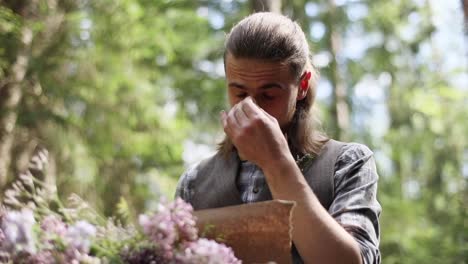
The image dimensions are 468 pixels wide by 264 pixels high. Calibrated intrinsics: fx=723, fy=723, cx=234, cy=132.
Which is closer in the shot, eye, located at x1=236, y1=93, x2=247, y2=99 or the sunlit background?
eye, located at x1=236, y1=93, x2=247, y2=99

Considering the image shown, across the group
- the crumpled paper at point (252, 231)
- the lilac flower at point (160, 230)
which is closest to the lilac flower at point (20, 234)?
the lilac flower at point (160, 230)

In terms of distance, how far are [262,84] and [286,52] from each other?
17 cm

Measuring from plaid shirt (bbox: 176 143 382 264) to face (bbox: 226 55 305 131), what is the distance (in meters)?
0.25

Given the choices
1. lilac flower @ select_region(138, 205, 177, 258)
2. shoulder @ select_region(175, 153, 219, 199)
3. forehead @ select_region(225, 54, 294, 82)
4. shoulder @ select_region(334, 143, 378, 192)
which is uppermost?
forehead @ select_region(225, 54, 294, 82)

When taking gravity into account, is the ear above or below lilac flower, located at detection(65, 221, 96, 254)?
above

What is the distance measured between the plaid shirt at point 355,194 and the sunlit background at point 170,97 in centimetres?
311

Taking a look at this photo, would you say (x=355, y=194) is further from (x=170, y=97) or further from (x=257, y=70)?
(x=170, y=97)

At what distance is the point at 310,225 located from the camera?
68.6 inches

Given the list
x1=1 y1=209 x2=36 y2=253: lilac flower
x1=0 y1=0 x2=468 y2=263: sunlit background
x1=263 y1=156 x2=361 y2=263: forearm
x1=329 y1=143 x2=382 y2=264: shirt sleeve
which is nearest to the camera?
x1=1 y1=209 x2=36 y2=253: lilac flower

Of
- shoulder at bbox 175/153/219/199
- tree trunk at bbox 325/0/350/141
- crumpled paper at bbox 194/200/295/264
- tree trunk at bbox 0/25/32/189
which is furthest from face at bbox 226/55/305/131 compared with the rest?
tree trunk at bbox 325/0/350/141

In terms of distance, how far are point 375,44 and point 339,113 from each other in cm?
194

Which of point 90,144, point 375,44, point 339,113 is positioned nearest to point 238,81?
point 90,144

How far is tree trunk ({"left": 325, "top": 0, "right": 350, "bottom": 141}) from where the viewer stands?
9.69 m

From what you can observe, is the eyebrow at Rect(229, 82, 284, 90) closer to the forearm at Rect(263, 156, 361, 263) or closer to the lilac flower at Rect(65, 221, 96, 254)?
the forearm at Rect(263, 156, 361, 263)
